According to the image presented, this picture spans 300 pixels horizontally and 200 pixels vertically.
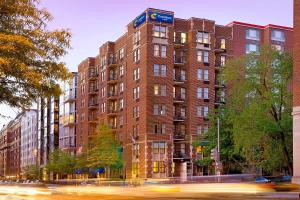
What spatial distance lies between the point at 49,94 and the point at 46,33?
184 centimetres

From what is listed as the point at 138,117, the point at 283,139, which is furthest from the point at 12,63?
the point at 138,117

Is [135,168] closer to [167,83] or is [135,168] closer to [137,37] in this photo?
[167,83]

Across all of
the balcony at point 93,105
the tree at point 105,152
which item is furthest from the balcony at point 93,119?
the tree at point 105,152

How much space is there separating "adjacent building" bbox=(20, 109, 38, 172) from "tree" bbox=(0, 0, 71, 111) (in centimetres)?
13432

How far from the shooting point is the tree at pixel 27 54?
15.2 meters

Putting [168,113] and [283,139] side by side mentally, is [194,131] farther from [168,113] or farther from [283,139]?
[283,139]

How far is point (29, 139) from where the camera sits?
543 ft

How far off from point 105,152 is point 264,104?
3592 centimetres

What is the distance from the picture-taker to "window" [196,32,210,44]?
90062mm

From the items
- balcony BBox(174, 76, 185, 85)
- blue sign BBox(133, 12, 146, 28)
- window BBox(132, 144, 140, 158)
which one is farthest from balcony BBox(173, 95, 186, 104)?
blue sign BBox(133, 12, 146, 28)

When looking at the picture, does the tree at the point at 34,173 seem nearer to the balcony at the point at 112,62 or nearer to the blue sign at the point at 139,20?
the balcony at the point at 112,62

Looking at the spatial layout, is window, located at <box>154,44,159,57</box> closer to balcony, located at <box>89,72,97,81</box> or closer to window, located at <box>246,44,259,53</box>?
window, located at <box>246,44,259,53</box>

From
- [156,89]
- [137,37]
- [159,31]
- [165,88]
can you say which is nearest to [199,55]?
[159,31]

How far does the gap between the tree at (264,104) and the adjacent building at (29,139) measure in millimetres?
99308
